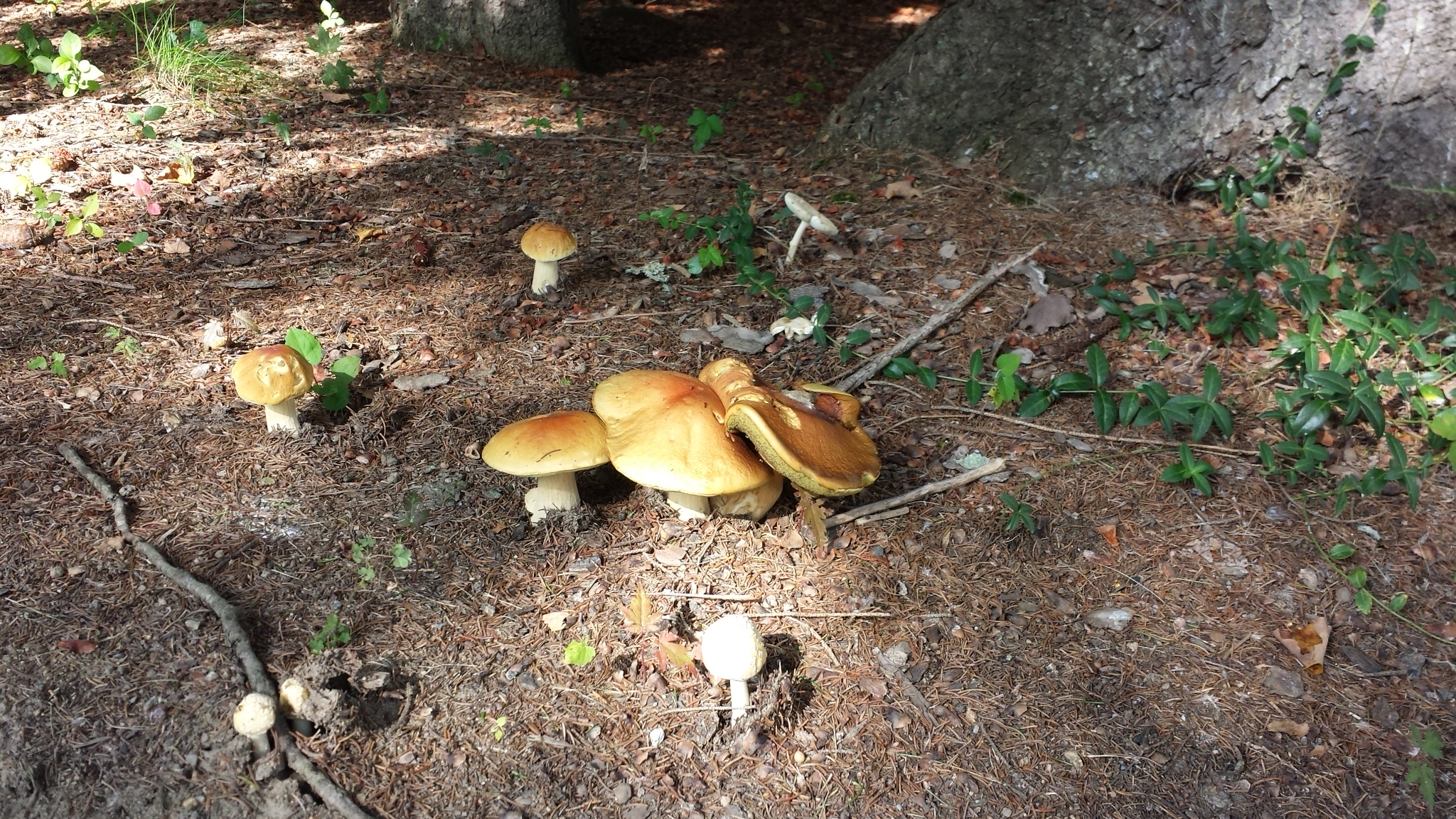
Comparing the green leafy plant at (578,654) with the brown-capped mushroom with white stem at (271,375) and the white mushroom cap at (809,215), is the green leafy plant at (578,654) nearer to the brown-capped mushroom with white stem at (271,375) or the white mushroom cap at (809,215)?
the brown-capped mushroom with white stem at (271,375)

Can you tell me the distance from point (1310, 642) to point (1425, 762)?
414 millimetres

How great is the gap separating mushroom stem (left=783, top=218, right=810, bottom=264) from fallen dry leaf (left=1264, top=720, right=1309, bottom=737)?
8.81 ft

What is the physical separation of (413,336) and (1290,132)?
14.3 ft

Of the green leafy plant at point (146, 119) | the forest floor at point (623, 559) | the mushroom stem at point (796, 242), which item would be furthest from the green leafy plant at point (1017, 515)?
the green leafy plant at point (146, 119)

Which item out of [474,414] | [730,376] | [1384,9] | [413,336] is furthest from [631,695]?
[1384,9]

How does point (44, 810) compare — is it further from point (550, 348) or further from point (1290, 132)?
point (1290, 132)

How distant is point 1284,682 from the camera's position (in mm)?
2738

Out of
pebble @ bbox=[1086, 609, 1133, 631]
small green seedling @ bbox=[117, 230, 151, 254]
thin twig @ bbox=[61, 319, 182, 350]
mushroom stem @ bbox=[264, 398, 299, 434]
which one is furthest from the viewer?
small green seedling @ bbox=[117, 230, 151, 254]

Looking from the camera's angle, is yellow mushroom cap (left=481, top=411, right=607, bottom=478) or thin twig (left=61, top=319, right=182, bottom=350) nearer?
yellow mushroom cap (left=481, top=411, right=607, bottom=478)

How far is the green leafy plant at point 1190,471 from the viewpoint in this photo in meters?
3.22

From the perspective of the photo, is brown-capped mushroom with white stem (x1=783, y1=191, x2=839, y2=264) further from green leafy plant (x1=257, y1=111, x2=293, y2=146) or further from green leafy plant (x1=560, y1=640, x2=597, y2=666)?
green leafy plant (x1=257, y1=111, x2=293, y2=146)

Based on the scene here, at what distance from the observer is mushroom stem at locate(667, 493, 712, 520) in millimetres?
3081

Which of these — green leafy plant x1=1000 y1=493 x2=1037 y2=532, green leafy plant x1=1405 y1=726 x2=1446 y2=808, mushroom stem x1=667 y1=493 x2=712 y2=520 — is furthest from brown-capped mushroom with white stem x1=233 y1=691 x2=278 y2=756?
green leafy plant x1=1405 y1=726 x2=1446 y2=808

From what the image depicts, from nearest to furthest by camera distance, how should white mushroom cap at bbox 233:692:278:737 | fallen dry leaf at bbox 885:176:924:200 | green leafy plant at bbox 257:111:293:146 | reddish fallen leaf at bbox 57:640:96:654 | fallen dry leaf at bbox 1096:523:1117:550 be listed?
1. white mushroom cap at bbox 233:692:278:737
2. reddish fallen leaf at bbox 57:640:96:654
3. fallen dry leaf at bbox 1096:523:1117:550
4. fallen dry leaf at bbox 885:176:924:200
5. green leafy plant at bbox 257:111:293:146
